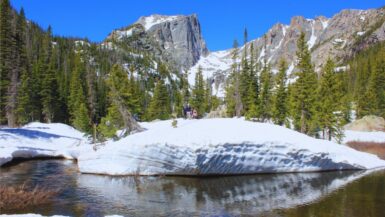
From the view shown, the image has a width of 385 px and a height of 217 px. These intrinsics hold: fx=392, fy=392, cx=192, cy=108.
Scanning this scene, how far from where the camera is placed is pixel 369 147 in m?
42.5

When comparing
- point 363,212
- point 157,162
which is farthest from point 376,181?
point 157,162

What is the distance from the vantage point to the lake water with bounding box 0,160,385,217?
55.1ft

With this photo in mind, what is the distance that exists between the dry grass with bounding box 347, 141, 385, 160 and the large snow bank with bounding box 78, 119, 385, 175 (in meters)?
14.6

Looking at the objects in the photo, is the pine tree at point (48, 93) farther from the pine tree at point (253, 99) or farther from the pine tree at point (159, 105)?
the pine tree at point (253, 99)

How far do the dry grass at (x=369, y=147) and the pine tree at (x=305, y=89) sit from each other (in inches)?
187

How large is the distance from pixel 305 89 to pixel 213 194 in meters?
28.8

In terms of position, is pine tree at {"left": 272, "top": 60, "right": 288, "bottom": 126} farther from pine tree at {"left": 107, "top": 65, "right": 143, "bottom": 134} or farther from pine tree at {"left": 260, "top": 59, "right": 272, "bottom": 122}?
pine tree at {"left": 107, "top": 65, "right": 143, "bottom": 134}

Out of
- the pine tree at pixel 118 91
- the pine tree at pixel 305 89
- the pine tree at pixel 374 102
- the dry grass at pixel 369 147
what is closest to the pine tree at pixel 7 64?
the pine tree at pixel 118 91

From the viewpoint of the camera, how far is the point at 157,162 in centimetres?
2566

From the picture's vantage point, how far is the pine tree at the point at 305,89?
45688 mm

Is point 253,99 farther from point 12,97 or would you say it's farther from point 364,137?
point 12,97

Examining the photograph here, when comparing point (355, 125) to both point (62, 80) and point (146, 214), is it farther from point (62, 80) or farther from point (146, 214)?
point (62, 80)

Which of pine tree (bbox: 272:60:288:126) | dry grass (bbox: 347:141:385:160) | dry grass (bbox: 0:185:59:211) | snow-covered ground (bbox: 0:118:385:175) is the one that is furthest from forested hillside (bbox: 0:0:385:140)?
dry grass (bbox: 0:185:59:211)

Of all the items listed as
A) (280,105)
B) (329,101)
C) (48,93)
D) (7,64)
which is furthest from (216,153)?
(48,93)
